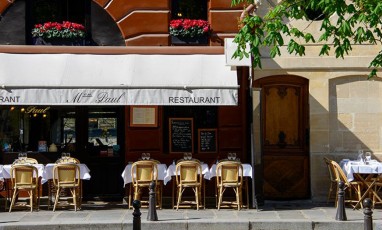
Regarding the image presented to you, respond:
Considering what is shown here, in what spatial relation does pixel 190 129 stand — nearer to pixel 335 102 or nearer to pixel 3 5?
pixel 335 102

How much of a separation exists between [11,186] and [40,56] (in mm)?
2748

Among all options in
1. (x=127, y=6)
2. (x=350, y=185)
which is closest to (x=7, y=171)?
(x=127, y=6)

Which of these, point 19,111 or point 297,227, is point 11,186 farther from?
point 297,227

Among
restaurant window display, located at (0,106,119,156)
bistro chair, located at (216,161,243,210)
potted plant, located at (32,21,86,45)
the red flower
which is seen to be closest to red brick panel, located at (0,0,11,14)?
potted plant, located at (32,21,86,45)

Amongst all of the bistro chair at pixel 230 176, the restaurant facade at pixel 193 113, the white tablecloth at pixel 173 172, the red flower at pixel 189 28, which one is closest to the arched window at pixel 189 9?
the restaurant facade at pixel 193 113

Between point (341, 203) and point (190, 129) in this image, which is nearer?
point (341, 203)

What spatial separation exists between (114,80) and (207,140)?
2.74 meters

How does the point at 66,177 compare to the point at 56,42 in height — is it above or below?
below

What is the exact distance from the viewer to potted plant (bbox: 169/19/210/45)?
47.0 ft

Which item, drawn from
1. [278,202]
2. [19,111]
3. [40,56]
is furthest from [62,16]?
[278,202]

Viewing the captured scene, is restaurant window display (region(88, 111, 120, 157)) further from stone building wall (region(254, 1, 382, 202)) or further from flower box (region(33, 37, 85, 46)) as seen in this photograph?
stone building wall (region(254, 1, 382, 202))

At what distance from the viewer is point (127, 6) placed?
14.6 m

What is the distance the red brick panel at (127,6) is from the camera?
47.8ft

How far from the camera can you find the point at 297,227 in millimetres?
11695
